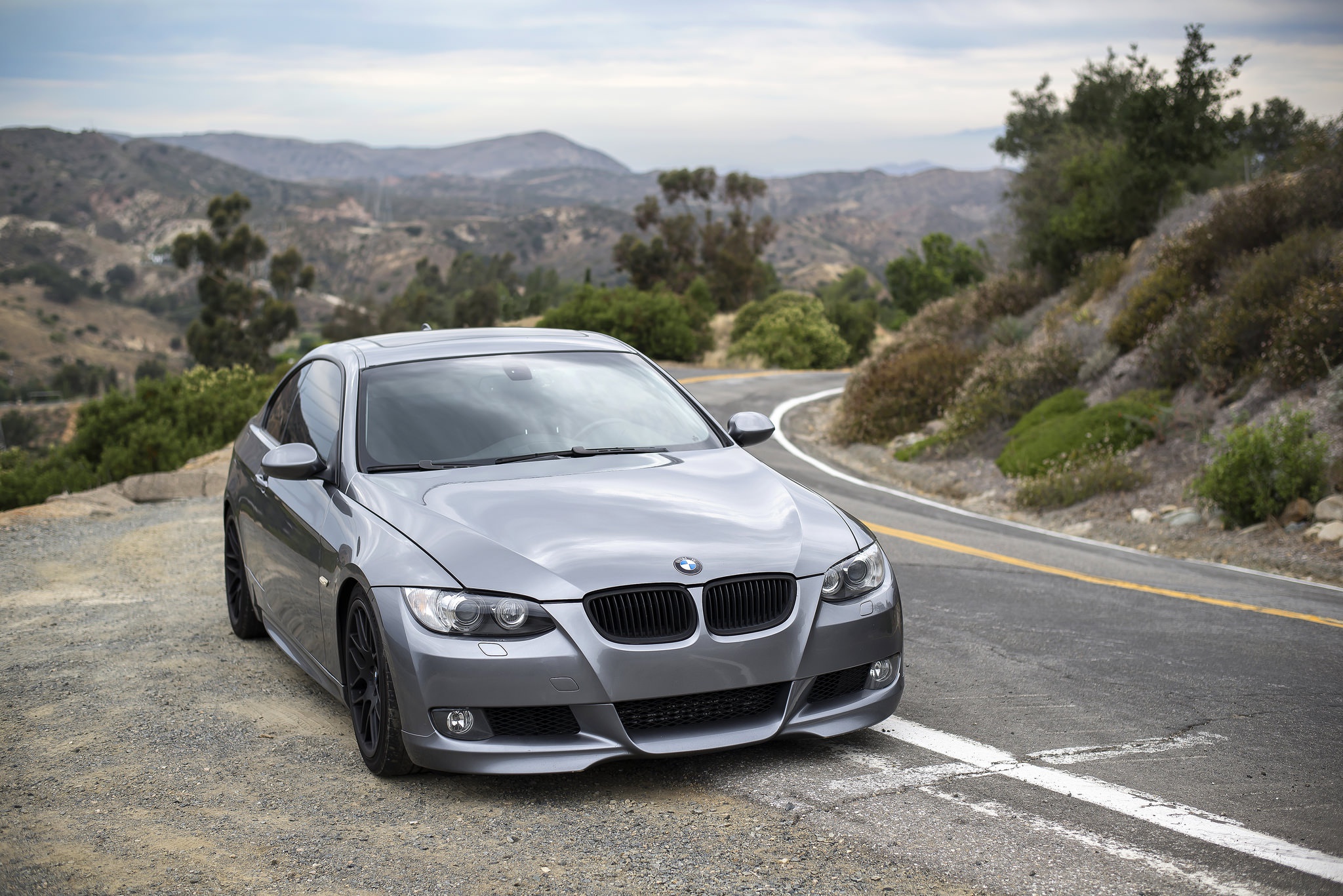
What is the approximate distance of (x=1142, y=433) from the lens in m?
14.4

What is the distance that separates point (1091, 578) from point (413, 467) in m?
5.58

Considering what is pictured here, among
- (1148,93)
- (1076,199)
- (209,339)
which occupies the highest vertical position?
(1148,93)

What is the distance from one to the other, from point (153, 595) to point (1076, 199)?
63.8ft

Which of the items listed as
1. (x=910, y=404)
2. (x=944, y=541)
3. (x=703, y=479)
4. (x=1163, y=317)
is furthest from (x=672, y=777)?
(x=910, y=404)

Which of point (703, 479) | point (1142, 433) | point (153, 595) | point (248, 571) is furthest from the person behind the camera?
point (1142, 433)

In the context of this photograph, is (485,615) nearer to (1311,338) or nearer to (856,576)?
(856,576)

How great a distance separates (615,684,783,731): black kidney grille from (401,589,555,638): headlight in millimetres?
416

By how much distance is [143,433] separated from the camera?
26.1 metres

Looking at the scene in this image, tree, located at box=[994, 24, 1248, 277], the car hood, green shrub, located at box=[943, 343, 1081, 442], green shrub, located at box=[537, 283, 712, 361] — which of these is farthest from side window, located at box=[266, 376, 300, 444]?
green shrub, located at box=[537, 283, 712, 361]

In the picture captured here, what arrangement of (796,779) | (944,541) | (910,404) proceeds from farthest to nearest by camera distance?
(910,404)
(944,541)
(796,779)

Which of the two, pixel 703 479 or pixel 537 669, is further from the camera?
pixel 703 479

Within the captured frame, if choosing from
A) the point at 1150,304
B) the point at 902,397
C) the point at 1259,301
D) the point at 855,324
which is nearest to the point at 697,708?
the point at 1259,301

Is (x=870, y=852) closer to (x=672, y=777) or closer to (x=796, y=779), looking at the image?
(x=796, y=779)

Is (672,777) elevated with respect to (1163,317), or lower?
lower
